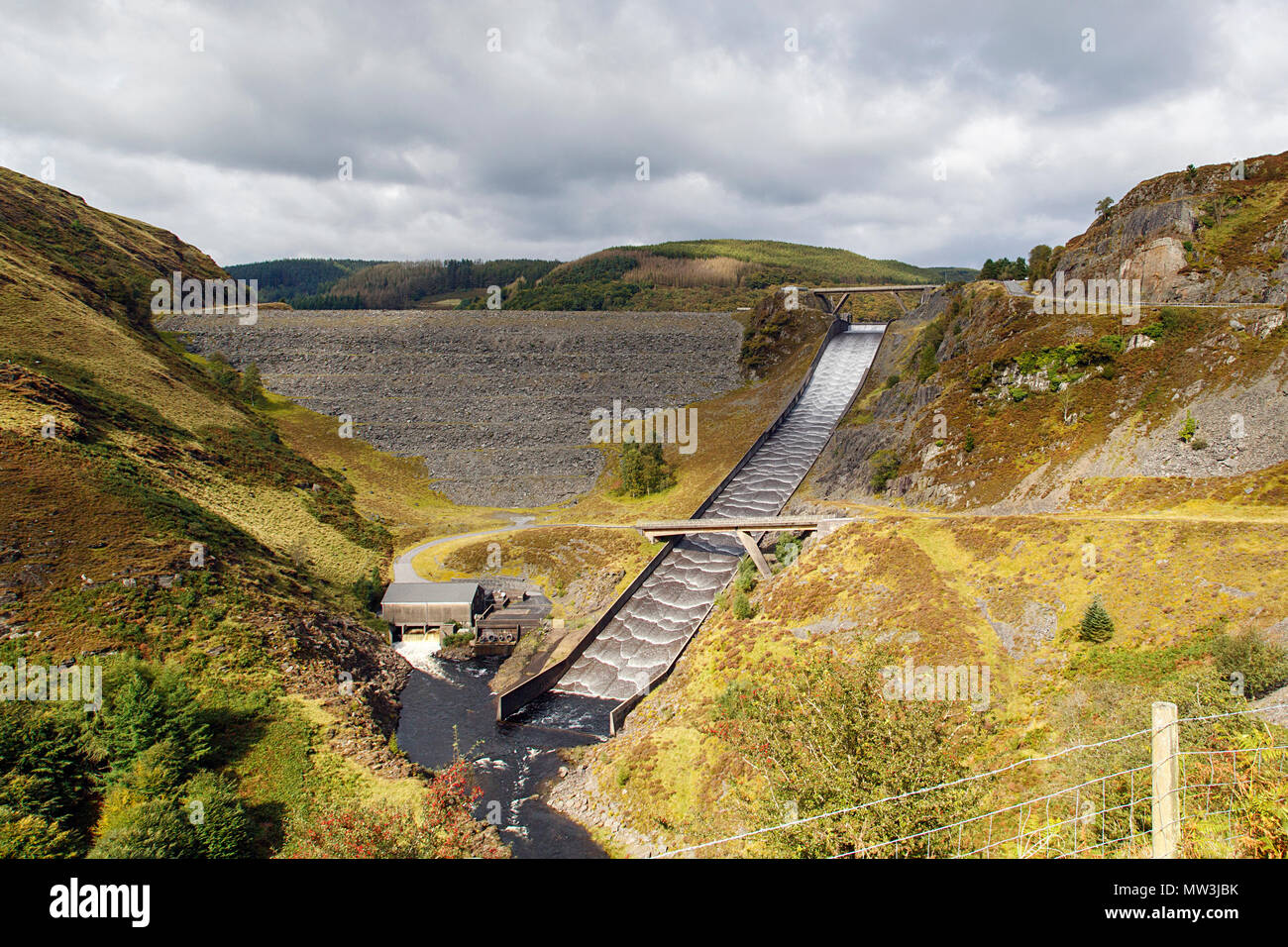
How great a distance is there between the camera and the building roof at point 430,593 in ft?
134

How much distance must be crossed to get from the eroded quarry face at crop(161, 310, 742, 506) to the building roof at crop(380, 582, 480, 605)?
20734 millimetres

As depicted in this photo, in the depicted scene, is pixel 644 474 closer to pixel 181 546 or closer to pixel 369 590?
pixel 369 590

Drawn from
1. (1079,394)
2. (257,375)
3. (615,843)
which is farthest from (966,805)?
(257,375)

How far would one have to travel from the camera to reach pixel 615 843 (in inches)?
886

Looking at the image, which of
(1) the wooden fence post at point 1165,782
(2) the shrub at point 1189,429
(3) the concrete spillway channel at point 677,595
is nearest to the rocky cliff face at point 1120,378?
(2) the shrub at point 1189,429

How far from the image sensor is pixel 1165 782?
7828 mm

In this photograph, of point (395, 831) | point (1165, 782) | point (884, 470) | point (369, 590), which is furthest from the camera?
point (369, 590)

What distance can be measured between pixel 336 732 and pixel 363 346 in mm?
72887

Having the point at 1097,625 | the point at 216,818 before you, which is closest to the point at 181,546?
the point at 216,818

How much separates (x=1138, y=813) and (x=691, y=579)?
30507 millimetres

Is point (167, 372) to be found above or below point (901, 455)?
above

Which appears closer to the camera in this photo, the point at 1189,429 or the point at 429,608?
the point at 1189,429

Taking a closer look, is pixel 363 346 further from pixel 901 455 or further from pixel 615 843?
pixel 615 843
